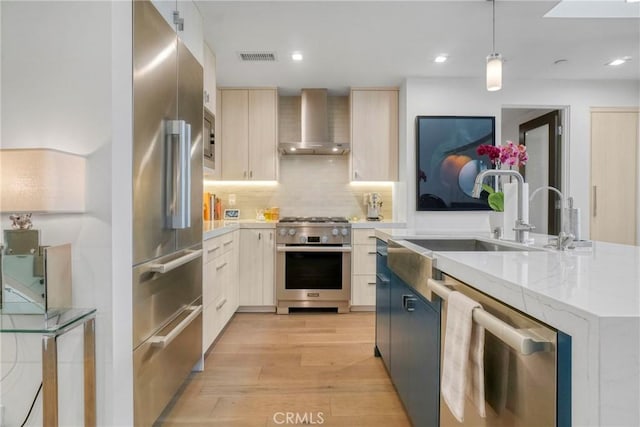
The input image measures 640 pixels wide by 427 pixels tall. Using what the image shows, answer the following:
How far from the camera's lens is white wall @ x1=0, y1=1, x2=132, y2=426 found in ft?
4.03

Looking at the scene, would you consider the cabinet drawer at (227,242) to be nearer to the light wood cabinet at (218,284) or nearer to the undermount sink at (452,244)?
the light wood cabinet at (218,284)

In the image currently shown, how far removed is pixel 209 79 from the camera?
9.41 feet

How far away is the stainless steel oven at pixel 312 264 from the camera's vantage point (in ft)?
11.5

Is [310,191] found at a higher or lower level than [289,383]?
higher

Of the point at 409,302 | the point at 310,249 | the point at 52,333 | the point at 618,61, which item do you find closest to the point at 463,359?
the point at 409,302

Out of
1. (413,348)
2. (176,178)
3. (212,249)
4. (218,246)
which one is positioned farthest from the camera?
(218,246)

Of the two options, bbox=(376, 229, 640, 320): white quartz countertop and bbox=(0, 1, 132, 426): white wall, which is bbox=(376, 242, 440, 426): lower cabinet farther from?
bbox=(0, 1, 132, 426): white wall

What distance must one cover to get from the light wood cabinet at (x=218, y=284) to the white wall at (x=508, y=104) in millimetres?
1946

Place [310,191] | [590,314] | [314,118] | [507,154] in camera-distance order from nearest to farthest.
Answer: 1. [590,314]
2. [507,154]
3. [314,118]
4. [310,191]

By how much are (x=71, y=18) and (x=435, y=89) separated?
3323 mm

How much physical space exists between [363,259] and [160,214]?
2373 mm

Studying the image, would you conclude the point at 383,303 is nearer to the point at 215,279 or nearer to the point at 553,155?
the point at 215,279

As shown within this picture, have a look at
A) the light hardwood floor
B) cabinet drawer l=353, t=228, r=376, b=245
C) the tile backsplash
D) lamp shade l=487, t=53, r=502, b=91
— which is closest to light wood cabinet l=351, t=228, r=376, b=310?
cabinet drawer l=353, t=228, r=376, b=245

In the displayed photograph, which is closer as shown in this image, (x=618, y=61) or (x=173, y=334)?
(x=173, y=334)
